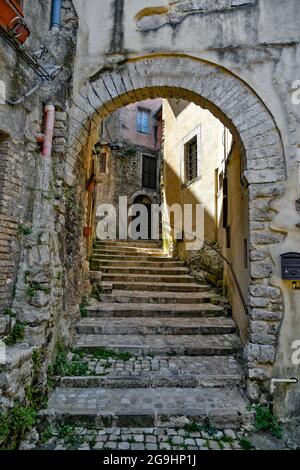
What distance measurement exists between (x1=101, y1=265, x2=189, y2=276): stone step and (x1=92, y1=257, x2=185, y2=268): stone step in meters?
0.22

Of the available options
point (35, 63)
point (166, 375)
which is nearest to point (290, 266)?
point (166, 375)

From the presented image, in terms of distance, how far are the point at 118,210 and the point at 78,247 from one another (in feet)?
36.9

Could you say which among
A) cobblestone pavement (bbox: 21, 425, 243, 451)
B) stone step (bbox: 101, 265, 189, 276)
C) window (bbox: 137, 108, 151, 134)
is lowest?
cobblestone pavement (bbox: 21, 425, 243, 451)

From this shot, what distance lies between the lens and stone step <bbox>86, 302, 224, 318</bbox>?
5074mm

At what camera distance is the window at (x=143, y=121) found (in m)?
17.9

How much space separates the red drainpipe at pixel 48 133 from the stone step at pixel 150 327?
2620 millimetres

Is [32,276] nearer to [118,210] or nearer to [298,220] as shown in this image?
[298,220]

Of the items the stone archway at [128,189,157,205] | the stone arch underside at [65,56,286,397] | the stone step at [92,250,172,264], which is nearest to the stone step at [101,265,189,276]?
the stone step at [92,250,172,264]

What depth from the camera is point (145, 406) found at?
3094mm

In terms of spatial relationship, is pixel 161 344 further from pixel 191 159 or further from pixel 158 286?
pixel 191 159

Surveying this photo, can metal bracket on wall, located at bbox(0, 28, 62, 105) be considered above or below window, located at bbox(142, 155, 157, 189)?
below

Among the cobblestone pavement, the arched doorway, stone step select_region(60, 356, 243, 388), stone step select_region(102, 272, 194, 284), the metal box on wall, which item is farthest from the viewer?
the arched doorway

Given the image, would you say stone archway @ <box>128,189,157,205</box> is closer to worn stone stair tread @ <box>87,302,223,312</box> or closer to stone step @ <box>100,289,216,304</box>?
stone step @ <box>100,289,216,304</box>

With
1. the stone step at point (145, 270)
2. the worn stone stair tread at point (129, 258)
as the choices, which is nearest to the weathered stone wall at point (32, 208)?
the stone step at point (145, 270)
